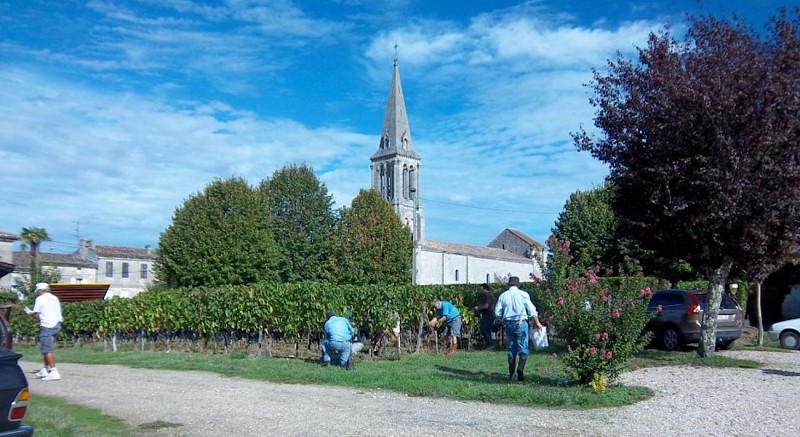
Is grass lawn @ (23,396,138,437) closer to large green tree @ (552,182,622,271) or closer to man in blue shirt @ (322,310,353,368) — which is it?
man in blue shirt @ (322,310,353,368)

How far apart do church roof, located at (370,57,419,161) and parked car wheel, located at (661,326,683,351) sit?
8148 centimetres

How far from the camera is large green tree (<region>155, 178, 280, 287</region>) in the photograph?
159 ft

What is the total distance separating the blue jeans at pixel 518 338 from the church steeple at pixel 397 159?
83646 millimetres

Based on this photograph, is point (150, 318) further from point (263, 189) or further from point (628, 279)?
point (263, 189)

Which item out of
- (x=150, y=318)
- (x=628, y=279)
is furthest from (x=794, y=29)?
(x=150, y=318)

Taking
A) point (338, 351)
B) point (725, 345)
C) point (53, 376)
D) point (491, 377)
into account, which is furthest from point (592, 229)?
point (53, 376)

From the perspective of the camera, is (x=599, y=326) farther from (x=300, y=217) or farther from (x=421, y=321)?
(x=300, y=217)

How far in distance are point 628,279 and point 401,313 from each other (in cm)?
822

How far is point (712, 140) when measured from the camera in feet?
45.9

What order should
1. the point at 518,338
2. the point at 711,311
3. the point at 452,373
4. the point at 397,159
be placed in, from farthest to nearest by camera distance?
the point at 397,159 < the point at 711,311 < the point at 452,373 < the point at 518,338

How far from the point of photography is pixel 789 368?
44.7ft

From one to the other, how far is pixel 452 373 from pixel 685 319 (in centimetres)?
A: 694

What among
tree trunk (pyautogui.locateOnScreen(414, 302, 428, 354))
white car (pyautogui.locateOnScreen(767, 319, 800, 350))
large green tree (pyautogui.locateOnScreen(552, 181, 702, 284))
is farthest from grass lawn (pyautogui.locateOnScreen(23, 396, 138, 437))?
large green tree (pyautogui.locateOnScreen(552, 181, 702, 284))

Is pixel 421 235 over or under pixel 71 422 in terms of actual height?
over
